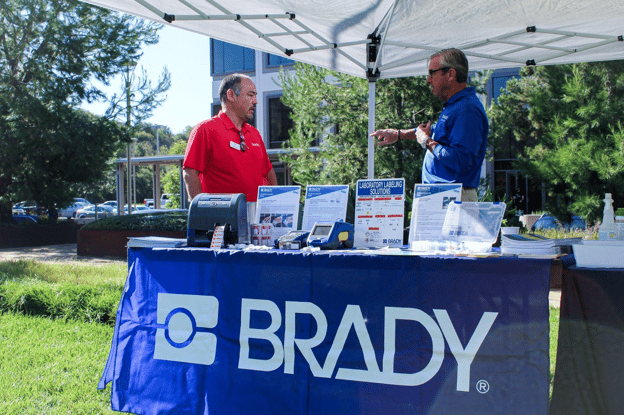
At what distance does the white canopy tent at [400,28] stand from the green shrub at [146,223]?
6.79 meters

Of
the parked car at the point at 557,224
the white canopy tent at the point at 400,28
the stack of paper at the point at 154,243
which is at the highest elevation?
the white canopy tent at the point at 400,28

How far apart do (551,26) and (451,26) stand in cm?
93

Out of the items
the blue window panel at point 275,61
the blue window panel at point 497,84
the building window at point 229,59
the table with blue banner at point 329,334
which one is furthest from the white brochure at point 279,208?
the building window at point 229,59

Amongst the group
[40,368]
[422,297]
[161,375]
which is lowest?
[40,368]

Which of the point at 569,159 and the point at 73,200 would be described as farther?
the point at 73,200

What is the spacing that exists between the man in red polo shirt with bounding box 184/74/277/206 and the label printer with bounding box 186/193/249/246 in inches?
22.5

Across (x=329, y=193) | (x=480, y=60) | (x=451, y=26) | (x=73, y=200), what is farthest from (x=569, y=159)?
(x=73, y=200)

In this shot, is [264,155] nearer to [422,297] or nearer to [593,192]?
[422,297]

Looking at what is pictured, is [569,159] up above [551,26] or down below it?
below

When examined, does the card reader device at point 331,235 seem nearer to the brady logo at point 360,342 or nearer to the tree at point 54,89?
the brady logo at point 360,342

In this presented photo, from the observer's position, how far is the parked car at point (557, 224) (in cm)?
1005

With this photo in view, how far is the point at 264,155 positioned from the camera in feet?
12.7

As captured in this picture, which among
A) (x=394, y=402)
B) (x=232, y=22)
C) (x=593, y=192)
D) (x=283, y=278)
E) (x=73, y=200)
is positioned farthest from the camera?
(x=73, y=200)

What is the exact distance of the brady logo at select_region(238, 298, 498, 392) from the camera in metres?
2.22
